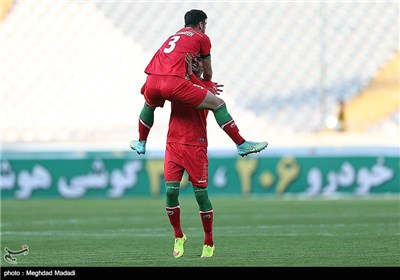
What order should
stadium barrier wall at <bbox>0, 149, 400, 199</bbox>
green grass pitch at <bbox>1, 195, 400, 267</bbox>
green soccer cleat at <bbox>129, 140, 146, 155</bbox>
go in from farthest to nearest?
stadium barrier wall at <bbox>0, 149, 400, 199</bbox>, green soccer cleat at <bbox>129, 140, 146, 155</bbox>, green grass pitch at <bbox>1, 195, 400, 267</bbox>

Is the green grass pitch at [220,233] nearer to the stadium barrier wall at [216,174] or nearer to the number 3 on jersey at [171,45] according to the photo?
the stadium barrier wall at [216,174]

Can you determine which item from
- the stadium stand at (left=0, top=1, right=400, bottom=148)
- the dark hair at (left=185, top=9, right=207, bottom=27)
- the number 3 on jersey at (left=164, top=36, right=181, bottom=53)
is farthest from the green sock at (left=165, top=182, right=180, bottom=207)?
the stadium stand at (left=0, top=1, right=400, bottom=148)

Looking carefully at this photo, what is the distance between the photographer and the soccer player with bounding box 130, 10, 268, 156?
8039mm

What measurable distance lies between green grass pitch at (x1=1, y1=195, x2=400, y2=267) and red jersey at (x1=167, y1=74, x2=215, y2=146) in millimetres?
976

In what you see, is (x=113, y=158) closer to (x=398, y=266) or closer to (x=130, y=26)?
(x=130, y=26)

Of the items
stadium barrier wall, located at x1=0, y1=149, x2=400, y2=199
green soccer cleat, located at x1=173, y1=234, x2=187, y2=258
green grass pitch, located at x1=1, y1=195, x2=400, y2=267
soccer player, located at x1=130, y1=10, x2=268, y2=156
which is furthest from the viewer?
stadium barrier wall, located at x1=0, y1=149, x2=400, y2=199

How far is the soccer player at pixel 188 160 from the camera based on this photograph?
8.30m

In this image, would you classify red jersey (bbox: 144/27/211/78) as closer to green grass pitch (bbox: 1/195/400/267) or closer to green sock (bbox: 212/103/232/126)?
green sock (bbox: 212/103/232/126)

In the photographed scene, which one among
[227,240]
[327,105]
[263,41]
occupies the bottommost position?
[227,240]

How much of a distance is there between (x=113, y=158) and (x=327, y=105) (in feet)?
19.8

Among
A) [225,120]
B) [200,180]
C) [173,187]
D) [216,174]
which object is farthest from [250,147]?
[216,174]

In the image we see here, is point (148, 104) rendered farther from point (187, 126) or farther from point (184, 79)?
point (184, 79)

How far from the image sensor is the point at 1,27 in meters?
26.6
